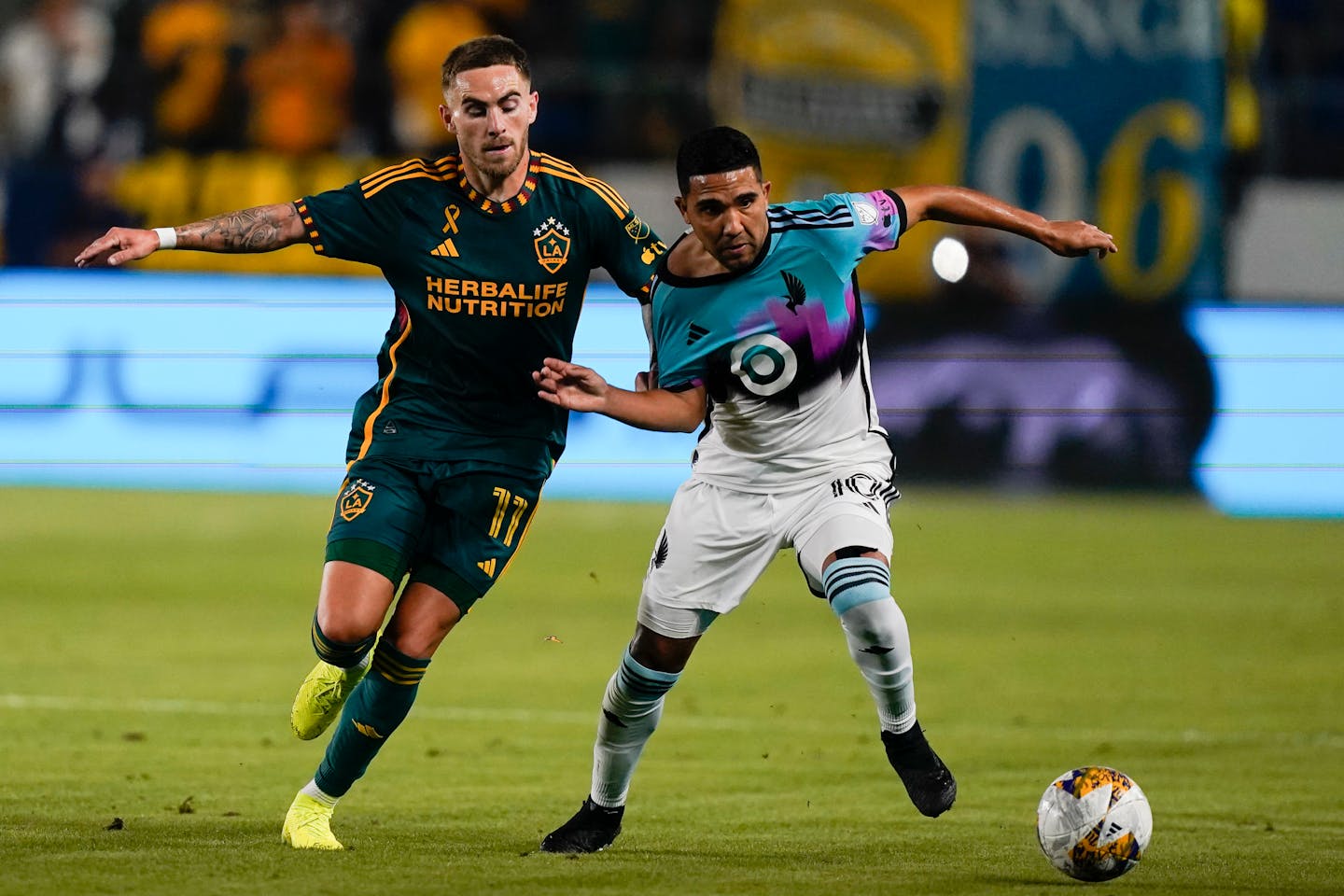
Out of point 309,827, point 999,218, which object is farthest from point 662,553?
point 999,218

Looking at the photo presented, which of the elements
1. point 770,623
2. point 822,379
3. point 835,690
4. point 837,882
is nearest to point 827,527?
point 822,379

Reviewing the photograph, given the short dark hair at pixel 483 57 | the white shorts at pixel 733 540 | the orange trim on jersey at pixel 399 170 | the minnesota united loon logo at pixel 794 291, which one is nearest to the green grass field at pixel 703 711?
the white shorts at pixel 733 540

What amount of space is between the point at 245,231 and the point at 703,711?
158 inches

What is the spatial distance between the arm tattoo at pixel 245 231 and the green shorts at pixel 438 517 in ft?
2.37

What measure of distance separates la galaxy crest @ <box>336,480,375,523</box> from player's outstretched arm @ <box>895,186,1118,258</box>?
182cm

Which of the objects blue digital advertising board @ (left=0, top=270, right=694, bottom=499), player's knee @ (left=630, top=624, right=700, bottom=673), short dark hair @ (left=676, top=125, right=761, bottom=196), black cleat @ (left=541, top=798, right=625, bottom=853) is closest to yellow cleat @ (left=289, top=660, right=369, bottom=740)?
black cleat @ (left=541, top=798, right=625, bottom=853)

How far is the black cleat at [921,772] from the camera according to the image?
5969 millimetres

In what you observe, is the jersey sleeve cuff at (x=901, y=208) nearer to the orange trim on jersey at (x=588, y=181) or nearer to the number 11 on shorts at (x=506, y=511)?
the orange trim on jersey at (x=588, y=181)

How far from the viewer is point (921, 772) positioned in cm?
603

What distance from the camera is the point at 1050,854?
18.9 feet

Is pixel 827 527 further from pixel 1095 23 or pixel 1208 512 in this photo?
pixel 1095 23

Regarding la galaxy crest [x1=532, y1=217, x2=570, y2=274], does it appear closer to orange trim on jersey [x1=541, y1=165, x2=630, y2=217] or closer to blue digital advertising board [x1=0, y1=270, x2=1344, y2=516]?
orange trim on jersey [x1=541, y1=165, x2=630, y2=217]

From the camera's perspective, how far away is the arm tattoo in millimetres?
6090

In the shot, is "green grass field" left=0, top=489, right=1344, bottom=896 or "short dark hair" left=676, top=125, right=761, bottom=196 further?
"green grass field" left=0, top=489, right=1344, bottom=896
